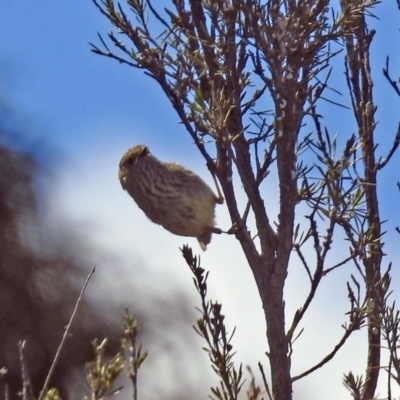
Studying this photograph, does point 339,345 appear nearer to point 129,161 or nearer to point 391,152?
point 391,152

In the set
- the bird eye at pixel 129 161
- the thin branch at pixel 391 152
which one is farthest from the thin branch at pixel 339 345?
the bird eye at pixel 129 161

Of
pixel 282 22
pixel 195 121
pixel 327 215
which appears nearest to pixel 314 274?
pixel 327 215

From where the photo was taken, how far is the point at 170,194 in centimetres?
247

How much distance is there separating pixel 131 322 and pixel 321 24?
2.15 ft

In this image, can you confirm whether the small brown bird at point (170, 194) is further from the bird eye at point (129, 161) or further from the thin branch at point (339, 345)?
the thin branch at point (339, 345)

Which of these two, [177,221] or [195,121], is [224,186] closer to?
[195,121]

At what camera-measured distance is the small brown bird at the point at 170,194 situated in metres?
2.44

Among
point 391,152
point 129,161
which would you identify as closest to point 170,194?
point 129,161

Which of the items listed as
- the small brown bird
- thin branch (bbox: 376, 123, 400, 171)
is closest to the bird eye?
the small brown bird

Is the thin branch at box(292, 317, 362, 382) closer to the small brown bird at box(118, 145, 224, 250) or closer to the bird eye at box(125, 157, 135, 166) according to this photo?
the small brown bird at box(118, 145, 224, 250)

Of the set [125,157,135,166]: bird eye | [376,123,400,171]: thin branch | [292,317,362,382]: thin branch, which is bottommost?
[292,317,362,382]: thin branch

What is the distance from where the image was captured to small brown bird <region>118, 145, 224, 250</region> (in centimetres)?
244

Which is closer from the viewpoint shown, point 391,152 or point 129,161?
point 391,152

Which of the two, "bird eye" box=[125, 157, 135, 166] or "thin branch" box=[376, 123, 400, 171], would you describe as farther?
"bird eye" box=[125, 157, 135, 166]
